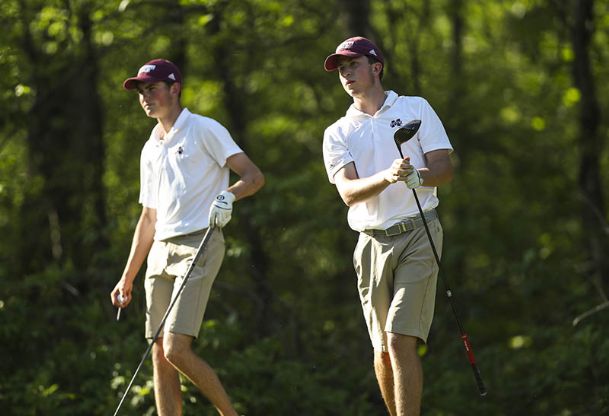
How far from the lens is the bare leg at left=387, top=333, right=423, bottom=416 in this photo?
567 centimetres

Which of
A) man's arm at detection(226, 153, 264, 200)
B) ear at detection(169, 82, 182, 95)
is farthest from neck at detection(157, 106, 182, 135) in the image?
man's arm at detection(226, 153, 264, 200)

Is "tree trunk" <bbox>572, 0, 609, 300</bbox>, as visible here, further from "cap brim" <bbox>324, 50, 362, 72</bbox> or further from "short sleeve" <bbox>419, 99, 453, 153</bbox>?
"cap brim" <bbox>324, 50, 362, 72</bbox>

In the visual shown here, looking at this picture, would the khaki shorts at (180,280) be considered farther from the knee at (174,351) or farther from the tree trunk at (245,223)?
the tree trunk at (245,223)

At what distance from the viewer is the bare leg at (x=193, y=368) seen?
20.4ft

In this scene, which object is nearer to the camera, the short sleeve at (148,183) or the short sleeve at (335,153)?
the short sleeve at (335,153)

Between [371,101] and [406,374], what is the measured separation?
5.09 ft

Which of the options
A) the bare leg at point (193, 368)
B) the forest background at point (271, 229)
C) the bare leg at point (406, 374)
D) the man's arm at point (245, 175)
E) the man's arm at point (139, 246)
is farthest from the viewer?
the forest background at point (271, 229)

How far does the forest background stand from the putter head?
3.04 metres

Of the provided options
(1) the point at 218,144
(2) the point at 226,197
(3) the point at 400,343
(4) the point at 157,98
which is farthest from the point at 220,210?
(3) the point at 400,343

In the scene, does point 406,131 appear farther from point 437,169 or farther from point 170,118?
point 170,118

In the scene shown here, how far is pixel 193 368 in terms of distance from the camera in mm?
6227

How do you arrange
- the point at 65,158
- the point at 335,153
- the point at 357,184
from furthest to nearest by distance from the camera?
the point at 65,158
the point at 335,153
the point at 357,184

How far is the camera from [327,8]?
12.0 m

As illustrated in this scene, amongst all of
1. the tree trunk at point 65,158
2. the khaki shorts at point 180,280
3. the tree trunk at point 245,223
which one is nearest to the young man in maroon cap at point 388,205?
the khaki shorts at point 180,280
